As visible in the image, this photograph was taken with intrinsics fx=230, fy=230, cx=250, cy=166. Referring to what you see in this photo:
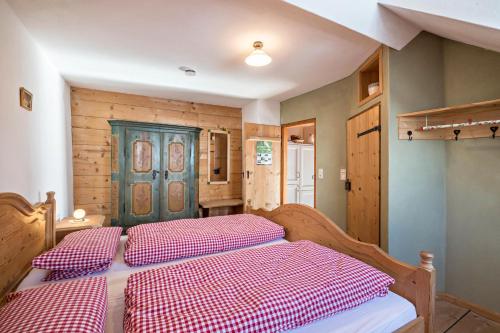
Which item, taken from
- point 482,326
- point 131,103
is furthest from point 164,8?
point 482,326

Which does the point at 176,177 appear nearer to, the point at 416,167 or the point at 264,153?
the point at 264,153

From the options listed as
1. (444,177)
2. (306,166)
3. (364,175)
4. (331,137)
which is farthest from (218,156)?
(444,177)

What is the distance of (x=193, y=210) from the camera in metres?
3.50

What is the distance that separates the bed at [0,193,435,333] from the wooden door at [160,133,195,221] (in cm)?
150

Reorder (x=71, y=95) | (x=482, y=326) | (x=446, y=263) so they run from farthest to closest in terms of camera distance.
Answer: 1. (x=71, y=95)
2. (x=446, y=263)
3. (x=482, y=326)

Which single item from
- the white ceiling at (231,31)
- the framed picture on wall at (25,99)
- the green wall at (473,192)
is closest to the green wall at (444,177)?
the green wall at (473,192)

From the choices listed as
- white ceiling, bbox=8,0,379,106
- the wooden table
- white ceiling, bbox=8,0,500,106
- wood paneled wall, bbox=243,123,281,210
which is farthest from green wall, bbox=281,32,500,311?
the wooden table

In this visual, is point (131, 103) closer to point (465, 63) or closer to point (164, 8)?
point (164, 8)

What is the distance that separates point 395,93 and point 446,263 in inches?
65.8

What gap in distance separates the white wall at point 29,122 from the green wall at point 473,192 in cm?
349

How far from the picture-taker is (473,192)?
199 cm

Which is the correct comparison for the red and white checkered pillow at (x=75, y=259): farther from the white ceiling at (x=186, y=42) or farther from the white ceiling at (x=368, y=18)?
the white ceiling at (x=368, y=18)

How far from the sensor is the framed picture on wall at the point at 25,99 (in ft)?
5.59

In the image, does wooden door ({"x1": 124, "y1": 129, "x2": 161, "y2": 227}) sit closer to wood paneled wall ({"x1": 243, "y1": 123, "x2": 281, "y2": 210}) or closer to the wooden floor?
wood paneled wall ({"x1": 243, "y1": 123, "x2": 281, "y2": 210})
